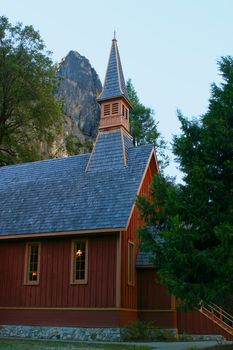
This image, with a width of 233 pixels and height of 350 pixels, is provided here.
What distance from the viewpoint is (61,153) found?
144 ft

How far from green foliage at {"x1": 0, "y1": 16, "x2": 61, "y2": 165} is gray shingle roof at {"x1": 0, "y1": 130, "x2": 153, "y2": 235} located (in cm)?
1283

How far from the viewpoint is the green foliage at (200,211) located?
10836mm

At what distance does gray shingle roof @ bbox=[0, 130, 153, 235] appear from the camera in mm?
17375

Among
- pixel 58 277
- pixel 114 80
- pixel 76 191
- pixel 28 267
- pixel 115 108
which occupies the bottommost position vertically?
pixel 58 277

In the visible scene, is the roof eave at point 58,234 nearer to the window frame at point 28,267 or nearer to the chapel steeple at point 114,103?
the window frame at point 28,267

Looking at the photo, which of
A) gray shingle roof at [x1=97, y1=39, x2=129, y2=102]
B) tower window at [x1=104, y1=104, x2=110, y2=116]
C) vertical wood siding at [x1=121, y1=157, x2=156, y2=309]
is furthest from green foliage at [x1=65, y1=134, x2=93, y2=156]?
vertical wood siding at [x1=121, y1=157, x2=156, y2=309]

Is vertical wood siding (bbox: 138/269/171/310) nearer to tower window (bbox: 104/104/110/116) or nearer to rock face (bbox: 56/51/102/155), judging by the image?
tower window (bbox: 104/104/110/116)

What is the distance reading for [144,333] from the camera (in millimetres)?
16094

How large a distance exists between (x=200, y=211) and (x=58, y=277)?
790 cm

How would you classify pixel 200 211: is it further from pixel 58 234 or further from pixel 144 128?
pixel 144 128

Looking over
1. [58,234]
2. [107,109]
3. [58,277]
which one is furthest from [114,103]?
[58,277]

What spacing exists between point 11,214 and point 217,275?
11.4 metres

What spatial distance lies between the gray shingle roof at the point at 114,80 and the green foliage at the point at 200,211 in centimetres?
958

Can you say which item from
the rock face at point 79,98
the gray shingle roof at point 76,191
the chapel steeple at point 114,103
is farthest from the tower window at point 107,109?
the rock face at point 79,98
